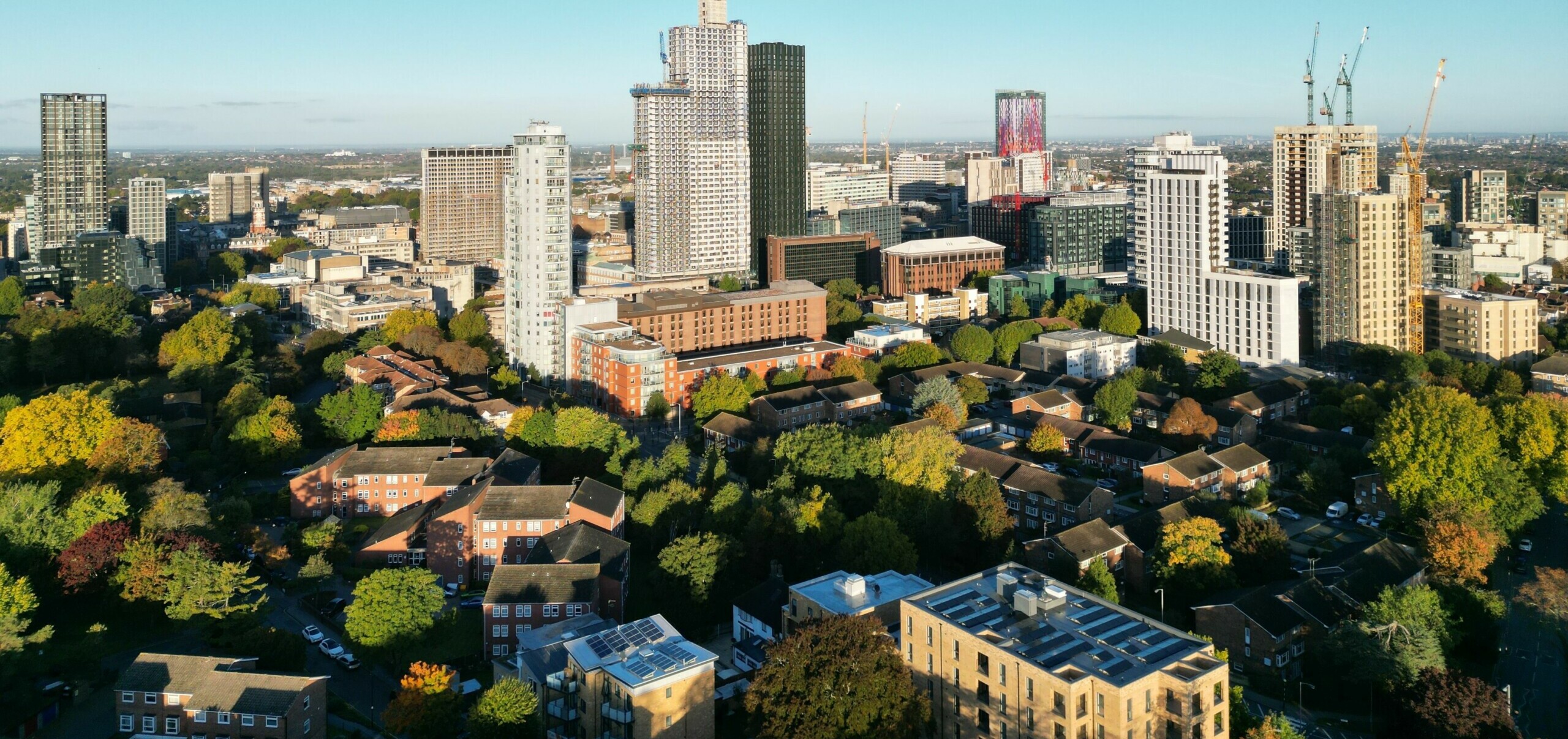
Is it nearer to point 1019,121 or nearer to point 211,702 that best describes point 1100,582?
point 211,702

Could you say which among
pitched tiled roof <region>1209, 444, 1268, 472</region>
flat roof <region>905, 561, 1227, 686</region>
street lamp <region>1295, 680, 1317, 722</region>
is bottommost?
street lamp <region>1295, 680, 1317, 722</region>

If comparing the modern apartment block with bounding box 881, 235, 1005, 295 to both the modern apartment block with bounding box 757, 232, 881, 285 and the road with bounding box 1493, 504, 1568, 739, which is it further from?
the road with bounding box 1493, 504, 1568, 739

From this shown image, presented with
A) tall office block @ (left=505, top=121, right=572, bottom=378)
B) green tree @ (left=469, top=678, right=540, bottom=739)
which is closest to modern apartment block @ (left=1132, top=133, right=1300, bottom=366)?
tall office block @ (left=505, top=121, right=572, bottom=378)

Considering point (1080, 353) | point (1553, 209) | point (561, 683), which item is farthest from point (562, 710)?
point (1553, 209)

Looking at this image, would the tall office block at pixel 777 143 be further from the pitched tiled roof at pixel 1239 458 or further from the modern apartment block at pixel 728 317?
the pitched tiled roof at pixel 1239 458

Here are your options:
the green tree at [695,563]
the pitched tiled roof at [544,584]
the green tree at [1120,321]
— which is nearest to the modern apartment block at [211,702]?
the pitched tiled roof at [544,584]

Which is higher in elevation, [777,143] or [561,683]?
[777,143]

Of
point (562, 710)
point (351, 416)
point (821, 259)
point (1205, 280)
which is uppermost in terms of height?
point (821, 259)
